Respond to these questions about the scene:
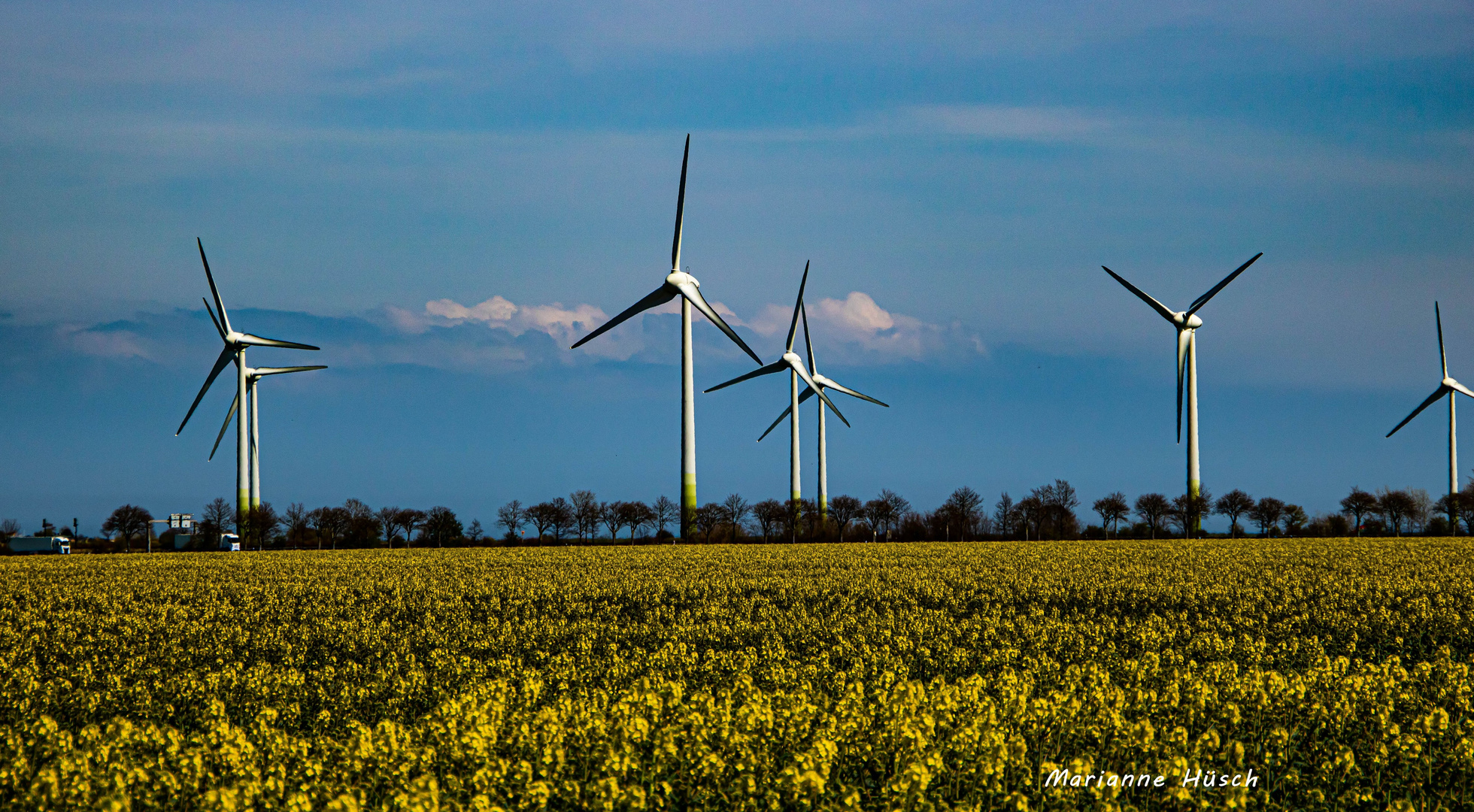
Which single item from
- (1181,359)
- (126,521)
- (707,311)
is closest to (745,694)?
(707,311)

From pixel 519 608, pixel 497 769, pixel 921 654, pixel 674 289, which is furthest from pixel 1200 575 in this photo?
pixel 674 289

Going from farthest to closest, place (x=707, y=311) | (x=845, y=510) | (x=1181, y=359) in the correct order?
(x=845, y=510) < (x=1181, y=359) < (x=707, y=311)

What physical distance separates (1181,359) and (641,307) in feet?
187

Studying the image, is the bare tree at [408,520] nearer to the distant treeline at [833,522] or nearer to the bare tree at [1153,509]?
the distant treeline at [833,522]

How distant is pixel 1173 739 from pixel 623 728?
7388 millimetres

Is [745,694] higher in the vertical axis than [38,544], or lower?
higher

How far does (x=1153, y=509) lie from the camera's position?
433 feet

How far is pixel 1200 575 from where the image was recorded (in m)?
45.8

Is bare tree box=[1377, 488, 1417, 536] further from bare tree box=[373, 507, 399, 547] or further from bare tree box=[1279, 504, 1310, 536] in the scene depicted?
bare tree box=[373, 507, 399, 547]

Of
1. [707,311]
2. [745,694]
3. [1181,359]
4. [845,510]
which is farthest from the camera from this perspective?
[845,510]

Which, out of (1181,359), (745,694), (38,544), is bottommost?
(38,544)

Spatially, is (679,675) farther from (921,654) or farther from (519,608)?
(519,608)

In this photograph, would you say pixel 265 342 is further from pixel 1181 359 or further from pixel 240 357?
pixel 1181 359

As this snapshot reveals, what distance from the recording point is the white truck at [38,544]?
442 ft
